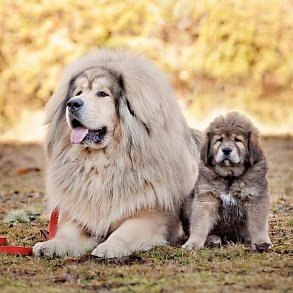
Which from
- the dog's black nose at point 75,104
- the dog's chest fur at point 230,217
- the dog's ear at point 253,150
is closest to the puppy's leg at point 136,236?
the dog's chest fur at point 230,217

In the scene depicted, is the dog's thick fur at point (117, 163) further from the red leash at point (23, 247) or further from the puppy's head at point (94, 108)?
the red leash at point (23, 247)

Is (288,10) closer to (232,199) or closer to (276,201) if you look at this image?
(276,201)

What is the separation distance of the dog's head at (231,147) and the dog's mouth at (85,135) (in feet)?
2.32

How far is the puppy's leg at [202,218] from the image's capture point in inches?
183

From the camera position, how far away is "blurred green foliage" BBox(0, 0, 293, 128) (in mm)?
15602

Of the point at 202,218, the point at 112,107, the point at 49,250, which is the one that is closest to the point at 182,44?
the point at 112,107

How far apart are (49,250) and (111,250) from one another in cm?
40

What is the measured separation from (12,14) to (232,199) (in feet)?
40.7

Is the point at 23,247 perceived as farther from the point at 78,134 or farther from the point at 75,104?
the point at 75,104

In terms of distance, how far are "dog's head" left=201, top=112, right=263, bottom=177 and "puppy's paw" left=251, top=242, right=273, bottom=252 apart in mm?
477

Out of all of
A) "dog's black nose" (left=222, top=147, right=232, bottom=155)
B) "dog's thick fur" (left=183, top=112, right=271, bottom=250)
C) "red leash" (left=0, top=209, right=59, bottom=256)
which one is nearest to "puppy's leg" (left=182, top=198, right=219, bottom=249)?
"dog's thick fur" (left=183, top=112, right=271, bottom=250)

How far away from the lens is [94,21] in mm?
15891

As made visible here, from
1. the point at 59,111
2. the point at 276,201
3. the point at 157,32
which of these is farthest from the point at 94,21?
the point at 59,111

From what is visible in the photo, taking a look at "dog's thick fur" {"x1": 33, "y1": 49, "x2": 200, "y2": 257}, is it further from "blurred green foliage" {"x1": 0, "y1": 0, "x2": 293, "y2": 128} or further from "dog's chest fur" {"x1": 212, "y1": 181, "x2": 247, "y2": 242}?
"blurred green foliage" {"x1": 0, "y1": 0, "x2": 293, "y2": 128}
